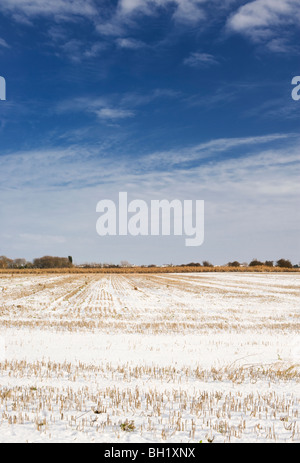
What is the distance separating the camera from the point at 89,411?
6.80m

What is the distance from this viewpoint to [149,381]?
9.00 m

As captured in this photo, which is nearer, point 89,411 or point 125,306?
point 89,411

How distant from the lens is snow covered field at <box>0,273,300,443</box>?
19.9 feet

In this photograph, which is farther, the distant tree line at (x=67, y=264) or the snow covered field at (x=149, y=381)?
the distant tree line at (x=67, y=264)

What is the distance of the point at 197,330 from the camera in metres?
17.2

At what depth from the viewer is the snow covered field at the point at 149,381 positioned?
6059 mm

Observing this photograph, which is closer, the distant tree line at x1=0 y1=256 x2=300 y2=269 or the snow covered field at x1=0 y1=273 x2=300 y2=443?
the snow covered field at x1=0 y1=273 x2=300 y2=443

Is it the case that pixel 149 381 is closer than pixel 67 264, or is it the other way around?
pixel 149 381
